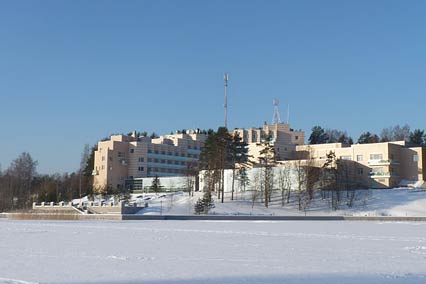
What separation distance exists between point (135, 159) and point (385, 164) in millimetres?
52217

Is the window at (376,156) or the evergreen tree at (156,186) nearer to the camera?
the window at (376,156)

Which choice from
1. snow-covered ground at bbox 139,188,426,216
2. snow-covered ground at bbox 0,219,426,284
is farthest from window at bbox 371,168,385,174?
snow-covered ground at bbox 0,219,426,284

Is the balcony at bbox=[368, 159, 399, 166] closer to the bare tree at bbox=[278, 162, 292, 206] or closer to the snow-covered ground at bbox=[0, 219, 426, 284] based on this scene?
the bare tree at bbox=[278, 162, 292, 206]

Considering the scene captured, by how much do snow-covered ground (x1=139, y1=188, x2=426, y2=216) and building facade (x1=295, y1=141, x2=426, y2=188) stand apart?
16.0 ft

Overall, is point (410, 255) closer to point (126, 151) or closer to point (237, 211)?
point (237, 211)

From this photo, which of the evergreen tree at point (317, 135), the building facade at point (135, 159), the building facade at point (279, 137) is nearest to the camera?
the building facade at point (135, 159)

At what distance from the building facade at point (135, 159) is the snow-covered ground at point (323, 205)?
26.6 meters

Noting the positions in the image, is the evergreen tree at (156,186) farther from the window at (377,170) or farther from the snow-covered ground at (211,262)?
the snow-covered ground at (211,262)

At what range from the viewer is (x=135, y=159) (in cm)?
11494

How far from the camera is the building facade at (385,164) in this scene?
8531 cm

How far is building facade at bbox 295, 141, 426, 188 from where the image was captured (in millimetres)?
85312

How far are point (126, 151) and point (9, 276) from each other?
102 m

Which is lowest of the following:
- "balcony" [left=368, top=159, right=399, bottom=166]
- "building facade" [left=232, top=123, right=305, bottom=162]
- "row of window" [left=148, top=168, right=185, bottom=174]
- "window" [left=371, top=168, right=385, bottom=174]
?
"window" [left=371, top=168, right=385, bottom=174]

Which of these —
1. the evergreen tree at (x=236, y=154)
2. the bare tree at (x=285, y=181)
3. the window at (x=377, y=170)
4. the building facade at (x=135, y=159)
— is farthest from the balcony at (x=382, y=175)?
the building facade at (x=135, y=159)
